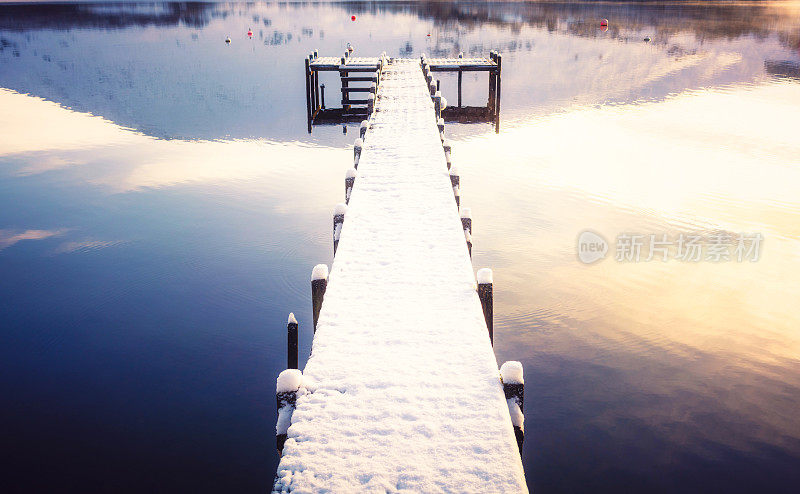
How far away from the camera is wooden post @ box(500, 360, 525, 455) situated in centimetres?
450

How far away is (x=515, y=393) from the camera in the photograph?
14.9 ft

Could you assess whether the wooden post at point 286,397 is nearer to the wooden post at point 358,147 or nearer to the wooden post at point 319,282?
the wooden post at point 319,282

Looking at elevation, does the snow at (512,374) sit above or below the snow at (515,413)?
above

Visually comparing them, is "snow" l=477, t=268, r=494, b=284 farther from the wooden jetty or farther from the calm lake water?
the wooden jetty

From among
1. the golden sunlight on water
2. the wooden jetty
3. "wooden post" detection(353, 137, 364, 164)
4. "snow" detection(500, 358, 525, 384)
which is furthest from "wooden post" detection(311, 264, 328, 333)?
the wooden jetty

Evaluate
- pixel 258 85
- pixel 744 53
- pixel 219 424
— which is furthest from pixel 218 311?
pixel 744 53

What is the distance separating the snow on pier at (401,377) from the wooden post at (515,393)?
0.23ft

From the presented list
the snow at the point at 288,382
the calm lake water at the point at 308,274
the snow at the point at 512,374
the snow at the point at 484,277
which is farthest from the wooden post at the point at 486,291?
the calm lake water at the point at 308,274

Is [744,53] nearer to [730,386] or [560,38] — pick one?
[560,38]

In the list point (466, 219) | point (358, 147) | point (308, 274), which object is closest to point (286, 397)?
point (466, 219)

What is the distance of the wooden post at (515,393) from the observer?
4.50 meters

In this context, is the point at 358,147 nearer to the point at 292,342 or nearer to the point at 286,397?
the point at 292,342

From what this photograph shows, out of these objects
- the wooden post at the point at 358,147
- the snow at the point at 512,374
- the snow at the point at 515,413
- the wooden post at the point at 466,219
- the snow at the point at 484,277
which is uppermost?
the wooden post at the point at 358,147

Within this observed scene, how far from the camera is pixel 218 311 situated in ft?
37.1
